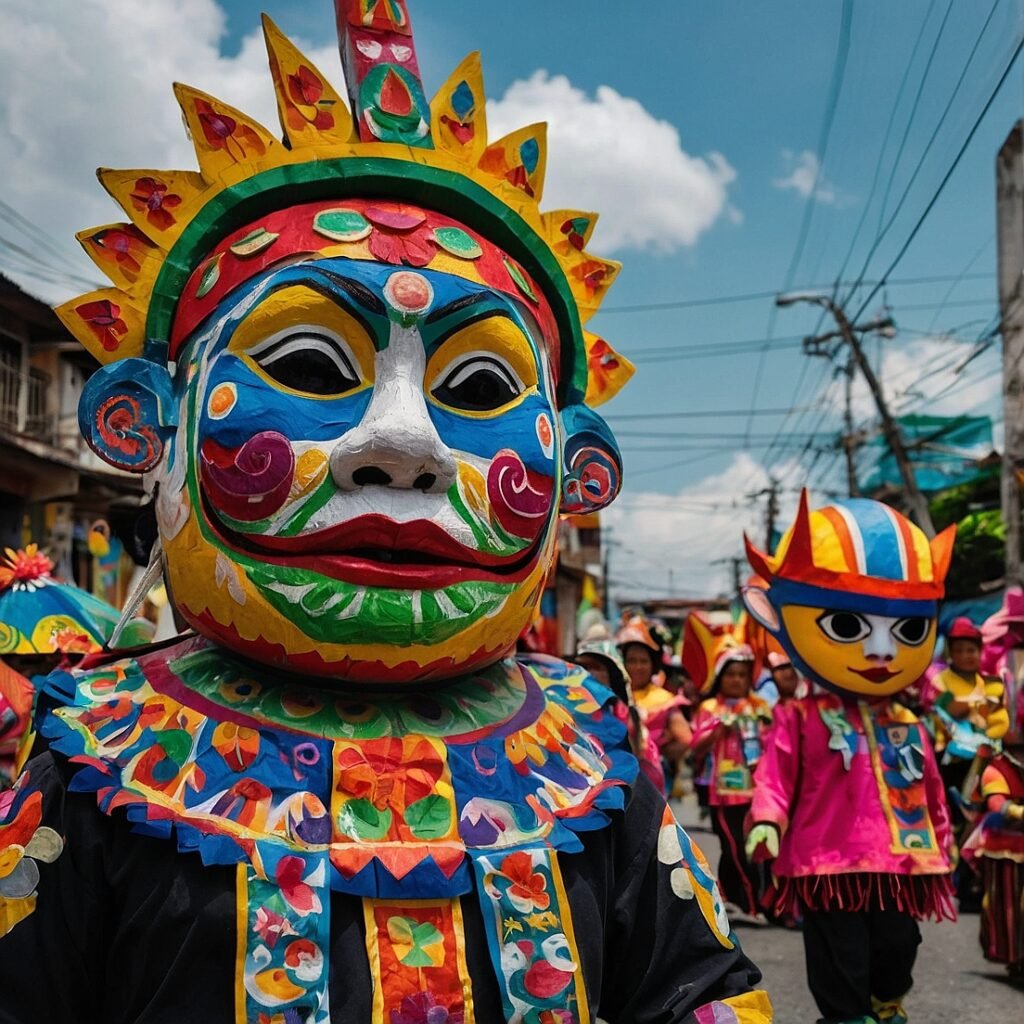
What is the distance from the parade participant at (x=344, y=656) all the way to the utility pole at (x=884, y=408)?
1187 cm

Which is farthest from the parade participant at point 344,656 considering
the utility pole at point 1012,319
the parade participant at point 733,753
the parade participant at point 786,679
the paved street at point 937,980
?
the utility pole at point 1012,319

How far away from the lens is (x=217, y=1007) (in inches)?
70.4

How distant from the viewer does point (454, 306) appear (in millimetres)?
2104

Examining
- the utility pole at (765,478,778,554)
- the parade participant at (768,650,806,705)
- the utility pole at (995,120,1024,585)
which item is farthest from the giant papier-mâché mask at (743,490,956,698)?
the utility pole at (765,478,778,554)

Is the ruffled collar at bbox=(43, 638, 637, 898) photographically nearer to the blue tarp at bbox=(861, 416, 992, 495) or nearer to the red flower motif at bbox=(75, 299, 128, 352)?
the red flower motif at bbox=(75, 299, 128, 352)

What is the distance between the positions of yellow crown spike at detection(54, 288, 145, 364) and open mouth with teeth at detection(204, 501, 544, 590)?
47 centimetres

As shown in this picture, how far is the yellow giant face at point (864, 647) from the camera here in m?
4.12

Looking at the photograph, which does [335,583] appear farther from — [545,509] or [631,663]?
[631,663]

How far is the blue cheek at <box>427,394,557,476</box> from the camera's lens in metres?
2.07

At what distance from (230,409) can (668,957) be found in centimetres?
123

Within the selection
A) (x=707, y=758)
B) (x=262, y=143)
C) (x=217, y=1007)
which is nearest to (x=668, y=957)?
(x=217, y=1007)

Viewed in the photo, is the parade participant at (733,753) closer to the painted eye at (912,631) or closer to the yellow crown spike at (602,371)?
the painted eye at (912,631)

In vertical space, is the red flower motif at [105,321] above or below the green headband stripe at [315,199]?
below

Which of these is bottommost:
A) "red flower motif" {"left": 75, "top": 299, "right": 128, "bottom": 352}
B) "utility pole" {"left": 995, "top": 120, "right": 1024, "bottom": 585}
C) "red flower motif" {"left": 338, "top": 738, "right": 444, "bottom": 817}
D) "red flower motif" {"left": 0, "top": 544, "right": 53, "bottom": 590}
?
"red flower motif" {"left": 338, "top": 738, "right": 444, "bottom": 817}
